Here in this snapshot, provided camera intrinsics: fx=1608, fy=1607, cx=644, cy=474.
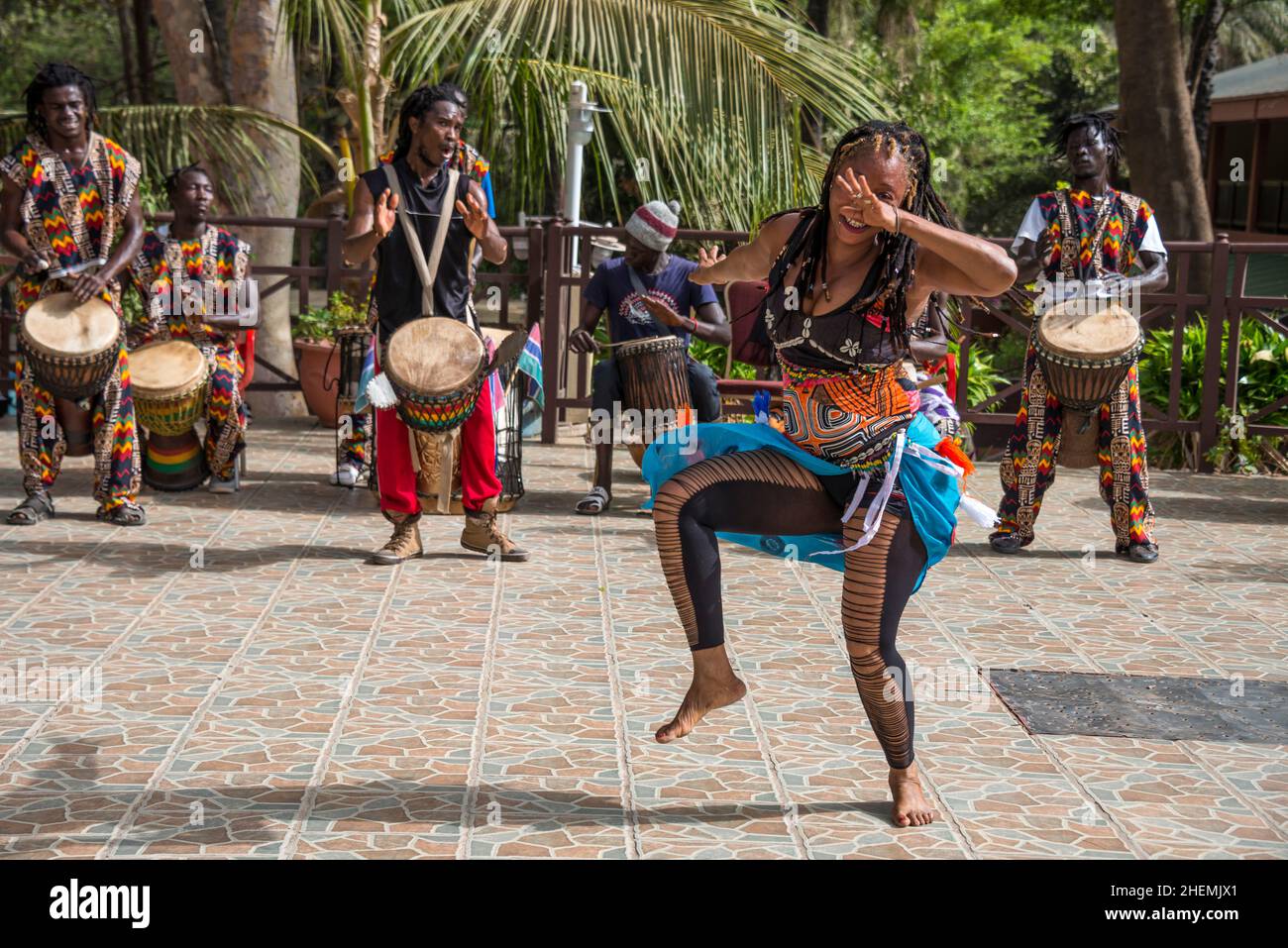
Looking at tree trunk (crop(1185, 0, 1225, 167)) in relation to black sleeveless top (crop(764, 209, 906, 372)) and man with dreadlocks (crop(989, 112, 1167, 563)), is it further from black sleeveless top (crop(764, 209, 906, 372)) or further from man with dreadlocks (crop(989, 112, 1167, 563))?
black sleeveless top (crop(764, 209, 906, 372))

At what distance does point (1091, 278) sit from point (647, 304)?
2.27 metres

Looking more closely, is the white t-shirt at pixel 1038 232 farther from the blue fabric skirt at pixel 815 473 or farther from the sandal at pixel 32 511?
the sandal at pixel 32 511

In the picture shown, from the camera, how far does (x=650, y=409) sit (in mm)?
8766

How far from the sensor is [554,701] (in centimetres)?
A: 549

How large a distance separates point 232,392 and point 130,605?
2.92 m

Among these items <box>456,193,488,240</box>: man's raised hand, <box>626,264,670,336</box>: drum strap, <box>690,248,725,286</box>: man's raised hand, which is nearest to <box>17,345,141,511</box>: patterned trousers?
<box>456,193,488,240</box>: man's raised hand

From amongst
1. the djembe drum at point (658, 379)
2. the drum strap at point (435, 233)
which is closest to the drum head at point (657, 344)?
the djembe drum at point (658, 379)

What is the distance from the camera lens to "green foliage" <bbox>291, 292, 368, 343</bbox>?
11.2 m

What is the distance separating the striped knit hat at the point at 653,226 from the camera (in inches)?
339

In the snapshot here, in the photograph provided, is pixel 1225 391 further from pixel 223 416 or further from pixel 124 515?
pixel 124 515

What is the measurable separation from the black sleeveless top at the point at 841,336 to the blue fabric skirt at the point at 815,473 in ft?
0.76

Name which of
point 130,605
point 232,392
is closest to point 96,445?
point 232,392

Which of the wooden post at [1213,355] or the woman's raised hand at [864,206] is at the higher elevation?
the woman's raised hand at [864,206]

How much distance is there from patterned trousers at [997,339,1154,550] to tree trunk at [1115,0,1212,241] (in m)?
7.53
